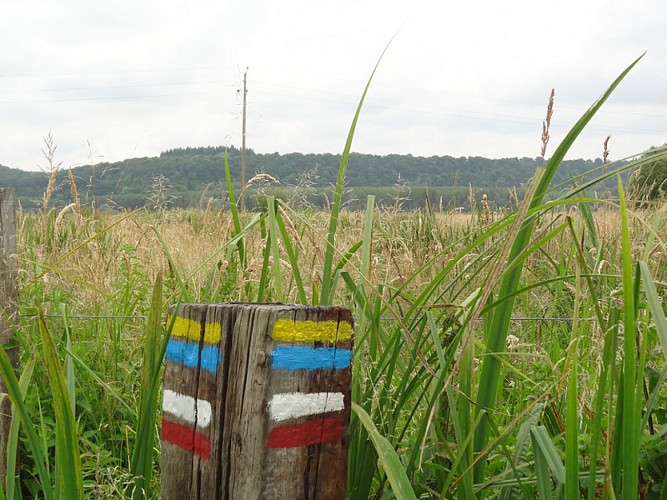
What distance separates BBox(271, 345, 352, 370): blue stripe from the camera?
1.19m

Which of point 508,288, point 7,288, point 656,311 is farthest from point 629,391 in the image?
point 7,288

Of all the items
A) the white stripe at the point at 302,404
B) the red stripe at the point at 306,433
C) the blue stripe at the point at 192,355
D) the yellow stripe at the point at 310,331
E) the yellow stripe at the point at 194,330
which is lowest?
the red stripe at the point at 306,433

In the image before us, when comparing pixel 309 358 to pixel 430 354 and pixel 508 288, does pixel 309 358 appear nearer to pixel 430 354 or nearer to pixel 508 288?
pixel 508 288

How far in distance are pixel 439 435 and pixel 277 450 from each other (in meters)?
0.44

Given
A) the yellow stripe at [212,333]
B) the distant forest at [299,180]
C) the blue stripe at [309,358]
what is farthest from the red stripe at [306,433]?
the distant forest at [299,180]

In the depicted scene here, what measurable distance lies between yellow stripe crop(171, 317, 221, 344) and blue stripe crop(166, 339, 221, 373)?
1 centimetres

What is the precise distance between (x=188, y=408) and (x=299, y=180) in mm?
2227

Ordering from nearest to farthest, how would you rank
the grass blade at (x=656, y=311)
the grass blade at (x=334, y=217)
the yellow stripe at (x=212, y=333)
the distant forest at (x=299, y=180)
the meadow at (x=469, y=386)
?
the grass blade at (x=656, y=311) < the meadow at (x=469, y=386) < the yellow stripe at (x=212, y=333) < the grass blade at (x=334, y=217) < the distant forest at (x=299, y=180)

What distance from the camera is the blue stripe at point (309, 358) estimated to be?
1.19 m

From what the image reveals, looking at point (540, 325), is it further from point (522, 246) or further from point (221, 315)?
point (221, 315)

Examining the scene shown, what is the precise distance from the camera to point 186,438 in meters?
1.34

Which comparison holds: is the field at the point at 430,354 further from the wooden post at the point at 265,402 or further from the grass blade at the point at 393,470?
the wooden post at the point at 265,402

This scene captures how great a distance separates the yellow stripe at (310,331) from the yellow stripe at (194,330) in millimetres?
146

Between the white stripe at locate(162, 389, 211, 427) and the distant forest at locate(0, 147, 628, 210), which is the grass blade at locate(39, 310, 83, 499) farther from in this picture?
the distant forest at locate(0, 147, 628, 210)
